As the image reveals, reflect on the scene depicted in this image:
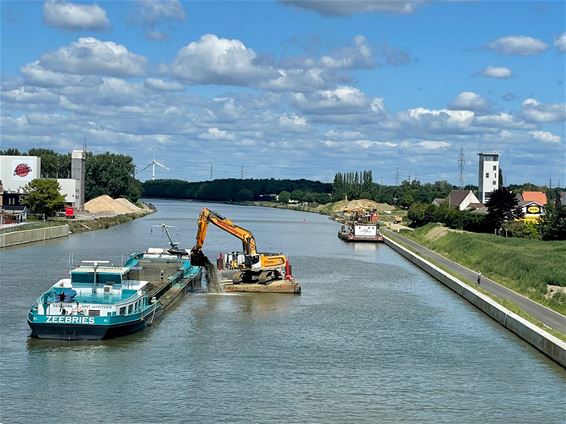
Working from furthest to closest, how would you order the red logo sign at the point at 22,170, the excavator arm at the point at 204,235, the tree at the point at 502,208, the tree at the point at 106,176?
the tree at the point at 106,176, the red logo sign at the point at 22,170, the tree at the point at 502,208, the excavator arm at the point at 204,235

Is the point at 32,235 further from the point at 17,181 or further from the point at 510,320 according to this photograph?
the point at 510,320

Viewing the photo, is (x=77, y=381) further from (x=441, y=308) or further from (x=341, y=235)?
(x=341, y=235)

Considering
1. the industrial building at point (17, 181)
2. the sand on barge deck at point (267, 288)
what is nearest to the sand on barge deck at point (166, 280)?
the sand on barge deck at point (267, 288)

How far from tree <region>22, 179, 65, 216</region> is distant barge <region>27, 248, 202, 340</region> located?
61.7 meters

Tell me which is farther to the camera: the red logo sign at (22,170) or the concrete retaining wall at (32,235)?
the red logo sign at (22,170)

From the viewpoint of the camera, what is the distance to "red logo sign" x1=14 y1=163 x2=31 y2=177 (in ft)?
397

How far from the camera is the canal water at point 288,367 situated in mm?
25766

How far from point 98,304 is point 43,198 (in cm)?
7532

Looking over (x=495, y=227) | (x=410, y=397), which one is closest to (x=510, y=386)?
(x=410, y=397)

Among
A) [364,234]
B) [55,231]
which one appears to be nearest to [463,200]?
[364,234]

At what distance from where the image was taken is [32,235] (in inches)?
3337

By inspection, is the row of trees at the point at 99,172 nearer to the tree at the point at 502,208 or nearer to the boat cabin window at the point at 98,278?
the tree at the point at 502,208

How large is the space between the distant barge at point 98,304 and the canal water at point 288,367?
57 cm

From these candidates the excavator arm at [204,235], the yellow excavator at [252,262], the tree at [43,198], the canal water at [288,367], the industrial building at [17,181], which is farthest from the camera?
the industrial building at [17,181]
